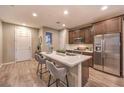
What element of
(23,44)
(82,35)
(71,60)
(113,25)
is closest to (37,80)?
(71,60)

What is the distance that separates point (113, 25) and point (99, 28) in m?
0.67

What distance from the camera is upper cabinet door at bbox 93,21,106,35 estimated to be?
399cm

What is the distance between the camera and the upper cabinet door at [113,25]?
3.44 m

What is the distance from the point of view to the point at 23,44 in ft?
20.6

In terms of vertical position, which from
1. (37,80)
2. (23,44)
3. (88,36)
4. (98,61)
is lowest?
(37,80)

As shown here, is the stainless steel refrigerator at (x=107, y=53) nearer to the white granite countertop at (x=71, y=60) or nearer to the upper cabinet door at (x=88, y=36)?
the upper cabinet door at (x=88, y=36)

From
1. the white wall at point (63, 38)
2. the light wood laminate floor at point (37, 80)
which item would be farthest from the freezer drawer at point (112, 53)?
the white wall at point (63, 38)

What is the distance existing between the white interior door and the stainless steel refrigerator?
4704 millimetres

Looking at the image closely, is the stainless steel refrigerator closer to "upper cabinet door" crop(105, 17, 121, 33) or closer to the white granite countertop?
"upper cabinet door" crop(105, 17, 121, 33)

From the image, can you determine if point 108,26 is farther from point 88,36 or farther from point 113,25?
point 88,36

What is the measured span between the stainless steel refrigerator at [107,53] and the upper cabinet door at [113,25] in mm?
195

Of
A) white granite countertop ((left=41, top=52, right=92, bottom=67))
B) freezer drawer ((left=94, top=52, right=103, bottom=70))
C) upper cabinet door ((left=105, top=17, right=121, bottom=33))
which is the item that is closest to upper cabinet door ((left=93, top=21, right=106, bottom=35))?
upper cabinet door ((left=105, top=17, right=121, bottom=33))

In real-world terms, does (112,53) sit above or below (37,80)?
above
